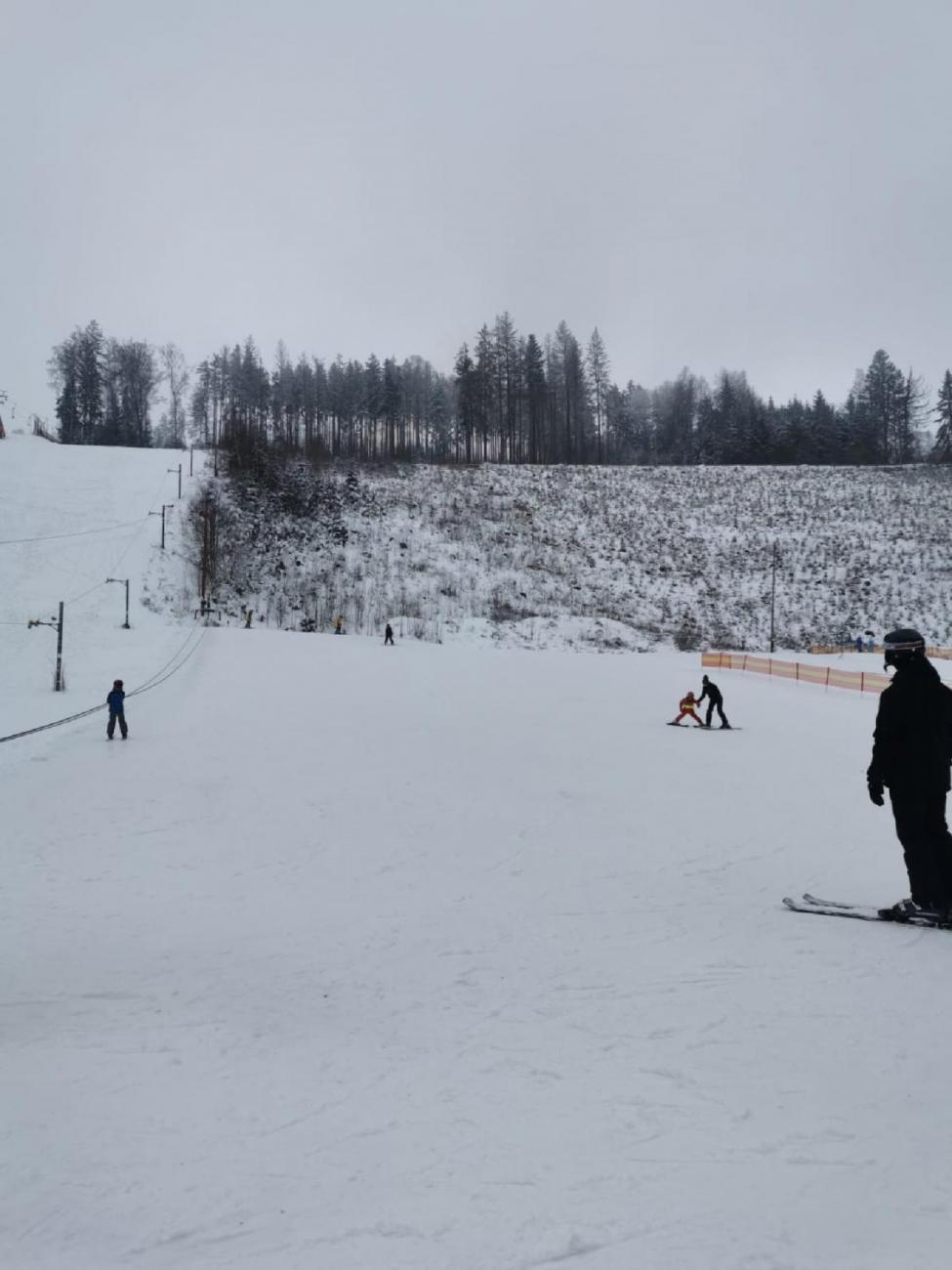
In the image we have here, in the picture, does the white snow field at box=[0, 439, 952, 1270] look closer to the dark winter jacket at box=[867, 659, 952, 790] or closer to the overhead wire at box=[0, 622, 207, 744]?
the dark winter jacket at box=[867, 659, 952, 790]

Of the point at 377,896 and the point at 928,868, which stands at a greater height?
the point at 928,868

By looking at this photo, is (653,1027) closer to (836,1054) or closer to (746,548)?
(836,1054)

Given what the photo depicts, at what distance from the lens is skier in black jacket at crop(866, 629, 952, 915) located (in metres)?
5.31

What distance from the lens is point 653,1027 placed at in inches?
167

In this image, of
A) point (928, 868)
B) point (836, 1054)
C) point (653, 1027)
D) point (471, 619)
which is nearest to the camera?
point (836, 1054)

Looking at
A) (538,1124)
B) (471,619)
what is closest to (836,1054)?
(538,1124)

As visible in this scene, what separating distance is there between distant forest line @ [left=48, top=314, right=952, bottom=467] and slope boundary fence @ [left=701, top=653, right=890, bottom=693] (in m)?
39.9

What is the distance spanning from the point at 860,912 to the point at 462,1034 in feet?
11.6

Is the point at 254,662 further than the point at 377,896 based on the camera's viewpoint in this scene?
Yes

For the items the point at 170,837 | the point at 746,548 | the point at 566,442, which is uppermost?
the point at 566,442

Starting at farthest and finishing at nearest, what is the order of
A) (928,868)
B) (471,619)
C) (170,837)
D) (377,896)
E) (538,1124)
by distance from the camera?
(471,619) → (170,837) → (377,896) → (928,868) → (538,1124)

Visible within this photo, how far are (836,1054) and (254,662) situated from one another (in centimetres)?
2407

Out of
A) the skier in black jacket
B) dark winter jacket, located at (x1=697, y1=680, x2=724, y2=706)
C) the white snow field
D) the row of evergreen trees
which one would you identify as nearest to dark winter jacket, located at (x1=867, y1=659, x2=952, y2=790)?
the skier in black jacket

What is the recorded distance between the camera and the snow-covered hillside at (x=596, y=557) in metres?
40.5
